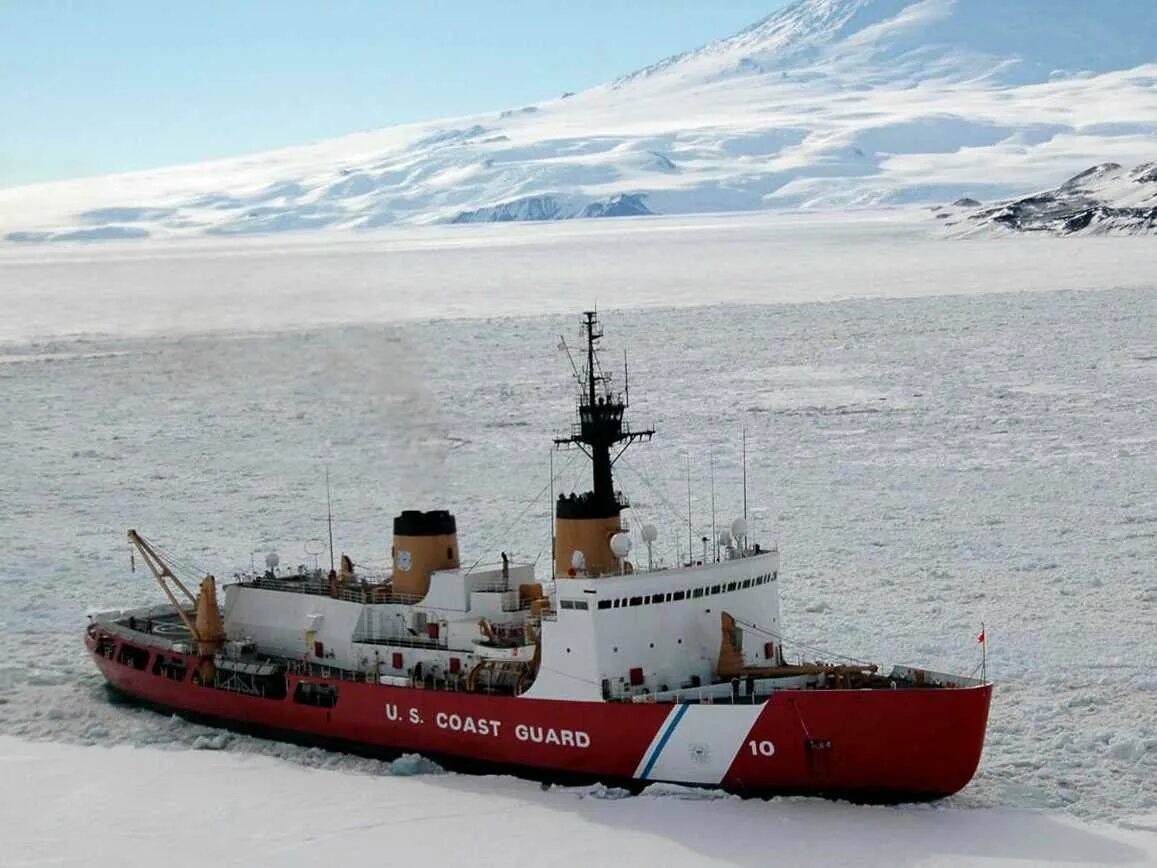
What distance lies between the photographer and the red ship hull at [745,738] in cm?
1522

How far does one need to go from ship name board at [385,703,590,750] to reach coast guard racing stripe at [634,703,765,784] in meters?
0.77

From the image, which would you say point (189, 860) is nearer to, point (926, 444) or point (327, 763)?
point (327, 763)

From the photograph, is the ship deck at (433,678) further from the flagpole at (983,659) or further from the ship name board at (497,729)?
the ship name board at (497,729)

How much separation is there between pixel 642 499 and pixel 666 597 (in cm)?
1261

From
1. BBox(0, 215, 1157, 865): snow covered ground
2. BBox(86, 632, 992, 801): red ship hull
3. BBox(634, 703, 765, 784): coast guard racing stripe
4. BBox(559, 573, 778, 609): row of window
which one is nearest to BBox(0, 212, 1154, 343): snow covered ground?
BBox(0, 215, 1157, 865): snow covered ground

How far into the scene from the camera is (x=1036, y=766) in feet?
52.9

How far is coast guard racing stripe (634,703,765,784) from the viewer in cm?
1564

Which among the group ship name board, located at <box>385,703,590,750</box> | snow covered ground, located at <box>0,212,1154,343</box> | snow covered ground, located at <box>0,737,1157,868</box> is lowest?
snow covered ground, located at <box>0,737,1157,868</box>

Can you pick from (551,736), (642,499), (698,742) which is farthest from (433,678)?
(642,499)

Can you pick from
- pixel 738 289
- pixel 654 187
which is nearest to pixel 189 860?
pixel 738 289

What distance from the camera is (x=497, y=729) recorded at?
54.8ft

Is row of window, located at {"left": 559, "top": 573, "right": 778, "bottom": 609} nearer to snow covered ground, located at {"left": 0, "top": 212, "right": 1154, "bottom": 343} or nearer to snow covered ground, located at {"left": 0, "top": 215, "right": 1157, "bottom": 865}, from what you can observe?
snow covered ground, located at {"left": 0, "top": 215, "right": 1157, "bottom": 865}

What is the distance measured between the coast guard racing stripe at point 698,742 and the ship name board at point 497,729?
0.77 metres

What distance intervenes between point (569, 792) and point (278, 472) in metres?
17.4
